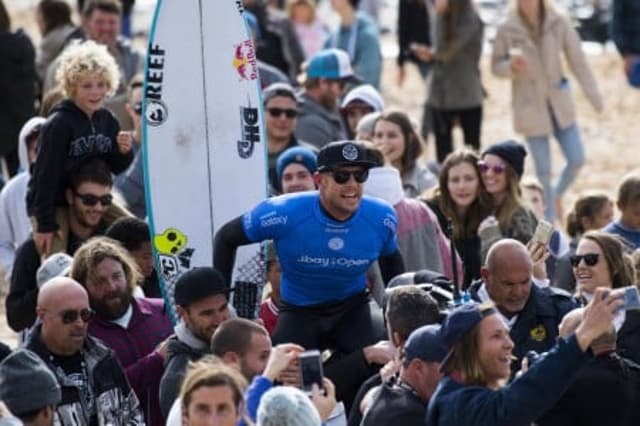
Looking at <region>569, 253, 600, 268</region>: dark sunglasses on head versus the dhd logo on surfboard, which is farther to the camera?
the dhd logo on surfboard

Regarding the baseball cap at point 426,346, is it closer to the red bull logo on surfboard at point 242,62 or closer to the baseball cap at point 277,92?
the red bull logo on surfboard at point 242,62

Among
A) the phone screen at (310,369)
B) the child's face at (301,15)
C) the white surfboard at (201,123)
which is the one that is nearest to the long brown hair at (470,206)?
the white surfboard at (201,123)

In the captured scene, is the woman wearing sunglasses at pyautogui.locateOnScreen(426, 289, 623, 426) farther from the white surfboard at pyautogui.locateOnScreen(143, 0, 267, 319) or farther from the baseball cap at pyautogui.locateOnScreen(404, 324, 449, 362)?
the white surfboard at pyautogui.locateOnScreen(143, 0, 267, 319)

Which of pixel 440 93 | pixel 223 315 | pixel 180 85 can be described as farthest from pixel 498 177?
pixel 440 93

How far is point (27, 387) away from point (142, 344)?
66.4 inches

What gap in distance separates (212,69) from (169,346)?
2923mm

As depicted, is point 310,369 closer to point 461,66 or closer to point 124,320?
point 124,320

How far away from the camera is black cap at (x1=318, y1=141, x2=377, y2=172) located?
33.2 ft

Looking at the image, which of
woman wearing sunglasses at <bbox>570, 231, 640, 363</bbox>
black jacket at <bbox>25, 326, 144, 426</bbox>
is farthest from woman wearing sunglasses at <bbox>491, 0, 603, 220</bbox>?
black jacket at <bbox>25, 326, 144, 426</bbox>

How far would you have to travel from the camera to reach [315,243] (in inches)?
399

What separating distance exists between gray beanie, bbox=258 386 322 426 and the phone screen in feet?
1.84

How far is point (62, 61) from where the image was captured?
12250 mm

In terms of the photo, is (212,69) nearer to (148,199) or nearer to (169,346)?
(148,199)

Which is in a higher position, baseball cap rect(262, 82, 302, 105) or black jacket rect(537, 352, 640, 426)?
baseball cap rect(262, 82, 302, 105)
